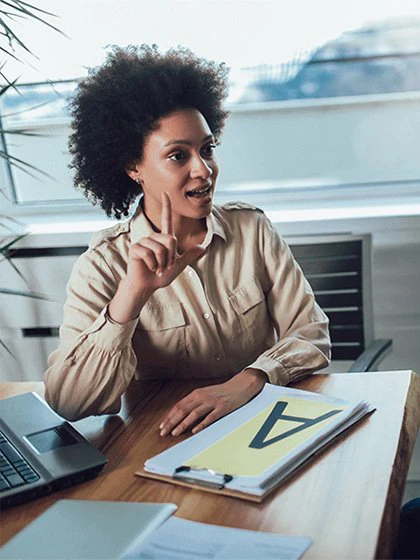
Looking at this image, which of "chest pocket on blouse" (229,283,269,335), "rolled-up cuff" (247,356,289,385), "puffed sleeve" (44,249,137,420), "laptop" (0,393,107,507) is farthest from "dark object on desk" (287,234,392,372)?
"laptop" (0,393,107,507)

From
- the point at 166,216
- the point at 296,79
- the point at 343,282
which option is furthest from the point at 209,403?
the point at 296,79

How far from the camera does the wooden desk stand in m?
1.01

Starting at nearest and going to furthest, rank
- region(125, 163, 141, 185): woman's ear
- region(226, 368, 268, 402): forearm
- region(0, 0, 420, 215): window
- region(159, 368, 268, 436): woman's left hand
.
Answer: region(159, 368, 268, 436): woman's left hand
region(226, 368, 268, 402): forearm
region(125, 163, 141, 185): woman's ear
region(0, 0, 420, 215): window

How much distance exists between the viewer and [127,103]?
174cm

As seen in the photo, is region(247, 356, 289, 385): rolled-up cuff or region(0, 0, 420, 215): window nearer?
region(247, 356, 289, 385): rolled-up cuff

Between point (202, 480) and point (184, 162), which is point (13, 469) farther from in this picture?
point (184, 162)

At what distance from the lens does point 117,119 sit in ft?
5.81

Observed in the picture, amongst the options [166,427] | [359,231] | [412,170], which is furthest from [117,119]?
[412,170]

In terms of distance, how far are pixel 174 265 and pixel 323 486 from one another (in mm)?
569

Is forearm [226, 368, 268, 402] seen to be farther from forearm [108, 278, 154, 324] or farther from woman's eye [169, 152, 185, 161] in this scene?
woman's eye [169, 152, 185, 161]

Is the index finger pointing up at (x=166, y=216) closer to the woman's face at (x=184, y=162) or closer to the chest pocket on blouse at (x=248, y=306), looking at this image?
the woman's face at (x=184, y=162)

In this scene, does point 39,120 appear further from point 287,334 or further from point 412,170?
point 287,334

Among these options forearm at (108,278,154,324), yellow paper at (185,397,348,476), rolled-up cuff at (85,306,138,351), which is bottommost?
yellow paper at (185,397,348,476)

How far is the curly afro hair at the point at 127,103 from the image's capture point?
173 cm
